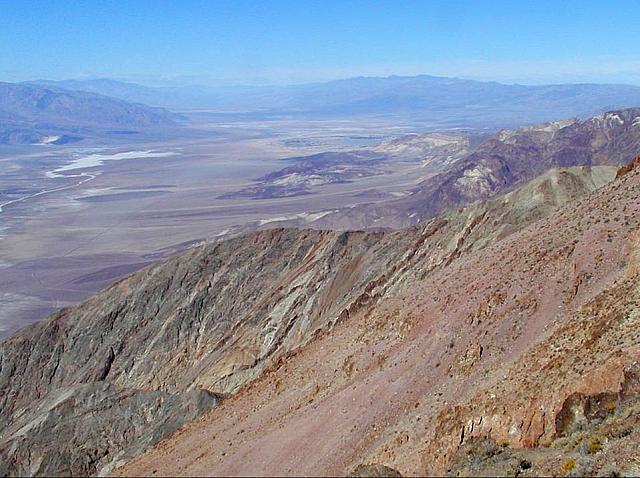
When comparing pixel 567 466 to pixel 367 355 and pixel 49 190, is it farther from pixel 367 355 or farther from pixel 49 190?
pixel 49 190


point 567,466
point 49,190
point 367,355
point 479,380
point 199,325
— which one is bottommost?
point 49,190

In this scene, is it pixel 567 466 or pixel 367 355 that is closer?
pixel 567 466

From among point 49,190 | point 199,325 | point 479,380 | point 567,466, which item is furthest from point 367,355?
point 49,190

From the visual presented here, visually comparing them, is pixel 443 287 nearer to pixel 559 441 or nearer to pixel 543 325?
pixel 543 325

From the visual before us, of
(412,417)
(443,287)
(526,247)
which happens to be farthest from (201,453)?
(526,247)

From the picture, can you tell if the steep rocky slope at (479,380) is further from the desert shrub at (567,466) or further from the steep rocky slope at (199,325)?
the steep rocky slope at (199,325)

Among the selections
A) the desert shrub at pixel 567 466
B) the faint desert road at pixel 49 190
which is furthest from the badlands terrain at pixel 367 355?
the faint desert road at pixel 49 190

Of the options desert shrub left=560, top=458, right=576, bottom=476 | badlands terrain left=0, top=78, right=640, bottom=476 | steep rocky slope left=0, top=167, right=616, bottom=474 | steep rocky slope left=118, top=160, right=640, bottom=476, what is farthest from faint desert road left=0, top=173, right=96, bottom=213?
desert shrub left=560, top=458, right=576, bottom=476
